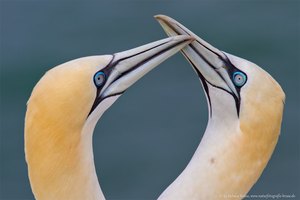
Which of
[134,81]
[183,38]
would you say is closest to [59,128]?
[134,81]

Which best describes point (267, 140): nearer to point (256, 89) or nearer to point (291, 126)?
point (256, 89)

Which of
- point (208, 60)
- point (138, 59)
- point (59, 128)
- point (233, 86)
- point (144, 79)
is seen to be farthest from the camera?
point (144, 79)

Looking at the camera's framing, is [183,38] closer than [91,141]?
No

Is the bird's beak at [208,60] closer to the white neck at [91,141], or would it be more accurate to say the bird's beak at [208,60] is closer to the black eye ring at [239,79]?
the black eye ring at [239,79]

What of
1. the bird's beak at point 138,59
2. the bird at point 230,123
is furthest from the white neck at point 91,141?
the bird at point 230,123

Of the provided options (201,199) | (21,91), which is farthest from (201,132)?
(201,199)

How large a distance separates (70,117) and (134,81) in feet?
2.69

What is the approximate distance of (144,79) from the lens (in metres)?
13.6

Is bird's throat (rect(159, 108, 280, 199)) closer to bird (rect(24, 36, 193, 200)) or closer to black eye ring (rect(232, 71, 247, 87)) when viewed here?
black eye ring (rect(232, 71, 247, 87))

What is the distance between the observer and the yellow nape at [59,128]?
27.4ft

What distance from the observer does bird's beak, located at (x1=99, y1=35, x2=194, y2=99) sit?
895cm

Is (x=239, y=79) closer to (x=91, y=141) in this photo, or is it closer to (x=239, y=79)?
(x=239, y=79)

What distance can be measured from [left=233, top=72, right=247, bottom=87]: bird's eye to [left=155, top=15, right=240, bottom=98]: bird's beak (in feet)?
0.19

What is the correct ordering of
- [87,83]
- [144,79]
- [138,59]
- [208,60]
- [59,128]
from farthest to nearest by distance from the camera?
[144,79]
[208,60]
[138,59]
[87,83]
[59,128]
